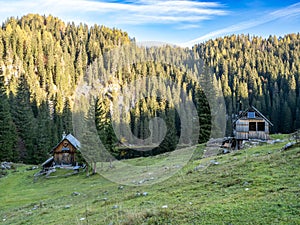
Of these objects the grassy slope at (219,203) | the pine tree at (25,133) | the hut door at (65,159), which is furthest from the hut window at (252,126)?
the pine tree at (25,133)

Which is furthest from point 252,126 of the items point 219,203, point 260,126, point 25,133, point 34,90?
point 34,90

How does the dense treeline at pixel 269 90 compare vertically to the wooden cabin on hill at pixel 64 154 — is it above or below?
above

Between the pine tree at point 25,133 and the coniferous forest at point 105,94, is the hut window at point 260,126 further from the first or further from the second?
the pine tree at point 25,133

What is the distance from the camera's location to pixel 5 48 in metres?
148

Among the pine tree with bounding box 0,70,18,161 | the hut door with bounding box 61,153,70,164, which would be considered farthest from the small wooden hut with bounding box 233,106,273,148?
the pine tree with bounding box 0,70,18,161

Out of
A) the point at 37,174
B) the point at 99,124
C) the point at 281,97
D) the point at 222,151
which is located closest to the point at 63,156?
the point at 37,174

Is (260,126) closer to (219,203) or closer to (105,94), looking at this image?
(219,203)

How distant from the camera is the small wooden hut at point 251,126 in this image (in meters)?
50.7

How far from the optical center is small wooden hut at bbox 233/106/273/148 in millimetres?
50688

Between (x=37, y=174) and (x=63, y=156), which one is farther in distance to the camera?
(x=63, y=156)

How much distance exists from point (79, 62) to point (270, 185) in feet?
585

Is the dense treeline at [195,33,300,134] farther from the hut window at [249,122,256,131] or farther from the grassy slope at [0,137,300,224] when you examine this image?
the grassy slope at [0,137,300,224]

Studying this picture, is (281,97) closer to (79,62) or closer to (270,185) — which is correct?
(79,62)

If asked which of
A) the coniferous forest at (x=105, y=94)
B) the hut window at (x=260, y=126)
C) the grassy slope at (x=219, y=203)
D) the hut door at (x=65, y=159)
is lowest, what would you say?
the hut door at (x=65, y=159)
